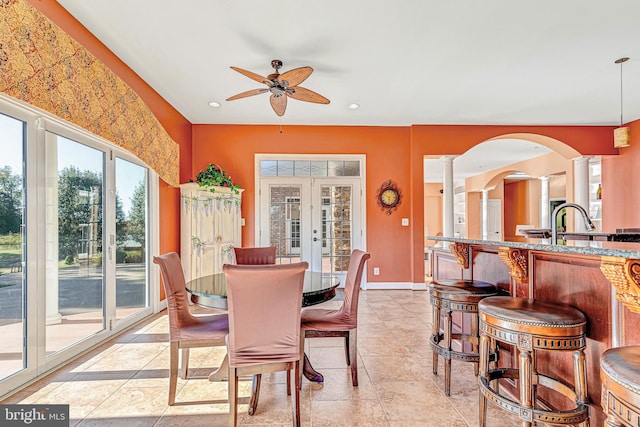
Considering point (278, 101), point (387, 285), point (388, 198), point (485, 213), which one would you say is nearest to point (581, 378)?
point (278, 101)

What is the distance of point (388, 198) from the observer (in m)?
5.40

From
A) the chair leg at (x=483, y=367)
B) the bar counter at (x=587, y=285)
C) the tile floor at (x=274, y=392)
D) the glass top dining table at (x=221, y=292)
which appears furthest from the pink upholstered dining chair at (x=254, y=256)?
the chair leg at (x=483, y=367)

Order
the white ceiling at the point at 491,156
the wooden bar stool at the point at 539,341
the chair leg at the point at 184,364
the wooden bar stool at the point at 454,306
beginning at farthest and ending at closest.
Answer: the white ceiling at the point at 491,156 → the chair leg at the point at 184,364 → the wooden bar stool at the point at 454,306 → the wooden bar stool at the point at 539,341

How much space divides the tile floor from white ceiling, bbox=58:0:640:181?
279 centimetres

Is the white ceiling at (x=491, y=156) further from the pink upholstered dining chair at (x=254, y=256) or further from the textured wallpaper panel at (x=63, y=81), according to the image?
the textured wallpaper panel at (x=63, y=81)

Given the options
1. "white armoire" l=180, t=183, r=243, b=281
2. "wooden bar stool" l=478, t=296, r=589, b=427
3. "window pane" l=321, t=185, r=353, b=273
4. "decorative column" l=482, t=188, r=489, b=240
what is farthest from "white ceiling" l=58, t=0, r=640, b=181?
"decorative column" l=482, t=188, r=489, b=240

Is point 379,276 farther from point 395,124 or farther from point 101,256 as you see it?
point 101,256

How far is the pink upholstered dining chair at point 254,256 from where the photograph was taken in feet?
10.2

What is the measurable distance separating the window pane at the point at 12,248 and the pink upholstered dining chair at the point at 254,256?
5.07ft

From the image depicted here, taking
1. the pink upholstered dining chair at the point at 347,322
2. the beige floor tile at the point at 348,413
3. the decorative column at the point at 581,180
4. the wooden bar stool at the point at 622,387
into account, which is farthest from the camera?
the decorative column at the point at 581,180

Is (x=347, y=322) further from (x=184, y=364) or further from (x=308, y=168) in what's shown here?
(x=308, y=168)

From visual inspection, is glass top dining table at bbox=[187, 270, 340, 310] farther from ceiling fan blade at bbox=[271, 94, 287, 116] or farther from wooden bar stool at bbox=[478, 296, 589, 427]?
ceiling fan blade at bbox=[271, 94, 287, 116]

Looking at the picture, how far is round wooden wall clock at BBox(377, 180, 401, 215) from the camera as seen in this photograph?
17.7 ft

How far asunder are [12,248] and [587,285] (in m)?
3.47
